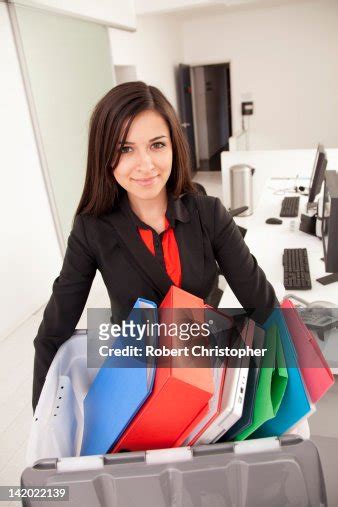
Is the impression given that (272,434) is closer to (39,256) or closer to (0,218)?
(0,218)

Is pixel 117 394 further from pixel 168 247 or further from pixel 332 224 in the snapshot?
pixel 332 224

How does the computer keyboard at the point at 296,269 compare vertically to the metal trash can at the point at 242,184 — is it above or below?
above

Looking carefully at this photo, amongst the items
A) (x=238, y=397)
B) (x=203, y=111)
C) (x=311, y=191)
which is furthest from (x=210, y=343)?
(x=203, y=111)

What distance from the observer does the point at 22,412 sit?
223 centimetres

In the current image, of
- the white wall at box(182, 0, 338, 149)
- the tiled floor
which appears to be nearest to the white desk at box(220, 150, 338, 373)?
the tiled floor

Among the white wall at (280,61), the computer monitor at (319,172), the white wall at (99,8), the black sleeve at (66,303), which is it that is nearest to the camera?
the black sleeve at (66,303)

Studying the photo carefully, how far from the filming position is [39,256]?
3.36 m

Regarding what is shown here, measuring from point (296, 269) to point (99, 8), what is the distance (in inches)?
142

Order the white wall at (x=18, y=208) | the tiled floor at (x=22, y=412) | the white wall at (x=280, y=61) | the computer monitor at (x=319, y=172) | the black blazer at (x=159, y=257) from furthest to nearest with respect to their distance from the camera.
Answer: the white wall at (x=280, y=61) < the white wall at (x=18, y=208) < the computer monitor at (x=319, y=172) < the tiled floor at (x=22, y=412) < the black blazer at (x=159, y=257)

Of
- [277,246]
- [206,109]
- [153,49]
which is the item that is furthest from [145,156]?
[206,109]

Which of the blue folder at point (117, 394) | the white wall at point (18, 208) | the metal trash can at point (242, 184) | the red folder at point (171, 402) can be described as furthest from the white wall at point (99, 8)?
the red folder at point (171, 402)

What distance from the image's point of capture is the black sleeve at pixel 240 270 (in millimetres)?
1022

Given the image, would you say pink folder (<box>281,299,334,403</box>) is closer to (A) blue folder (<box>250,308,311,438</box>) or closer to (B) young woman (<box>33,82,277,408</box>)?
(A) blue folder (<box>250,308,311,438</box>)

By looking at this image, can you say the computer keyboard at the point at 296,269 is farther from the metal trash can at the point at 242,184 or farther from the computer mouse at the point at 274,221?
the metal trash can at the point at 242,184
